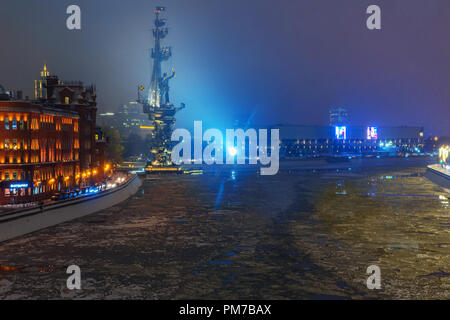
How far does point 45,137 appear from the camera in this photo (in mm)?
71562

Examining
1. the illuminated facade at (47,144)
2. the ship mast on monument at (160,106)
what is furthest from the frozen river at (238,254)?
the ship mast on monument at (160,106)

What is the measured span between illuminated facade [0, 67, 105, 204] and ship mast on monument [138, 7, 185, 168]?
52.3 ft

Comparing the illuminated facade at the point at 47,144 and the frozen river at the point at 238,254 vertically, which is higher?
the illuminated facade at the point at 47,144

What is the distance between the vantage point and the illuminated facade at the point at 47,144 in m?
64.1

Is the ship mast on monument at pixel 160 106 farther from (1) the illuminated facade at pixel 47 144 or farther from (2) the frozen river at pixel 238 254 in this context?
(2) the frozen river at pixel 238 254

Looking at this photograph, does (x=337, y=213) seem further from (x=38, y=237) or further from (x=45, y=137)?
(x=45, y=137)

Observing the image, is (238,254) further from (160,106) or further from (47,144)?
(160,106)

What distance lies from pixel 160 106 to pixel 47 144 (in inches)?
1554

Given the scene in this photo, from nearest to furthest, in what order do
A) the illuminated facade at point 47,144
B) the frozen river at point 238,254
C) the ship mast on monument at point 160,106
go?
1. the frozen river at point 238,254
2. the illuminated facade at point 47,144
3. the ship mast on monument at point 160,106

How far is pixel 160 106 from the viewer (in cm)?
10781

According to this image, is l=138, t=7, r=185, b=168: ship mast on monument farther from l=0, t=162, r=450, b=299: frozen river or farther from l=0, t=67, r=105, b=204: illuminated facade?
l=0, t=162, r=450, b=299: frozen river

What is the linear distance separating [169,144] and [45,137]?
39932 mm

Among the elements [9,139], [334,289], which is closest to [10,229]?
[334,289]

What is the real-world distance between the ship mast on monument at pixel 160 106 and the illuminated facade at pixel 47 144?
15943 millimetres
